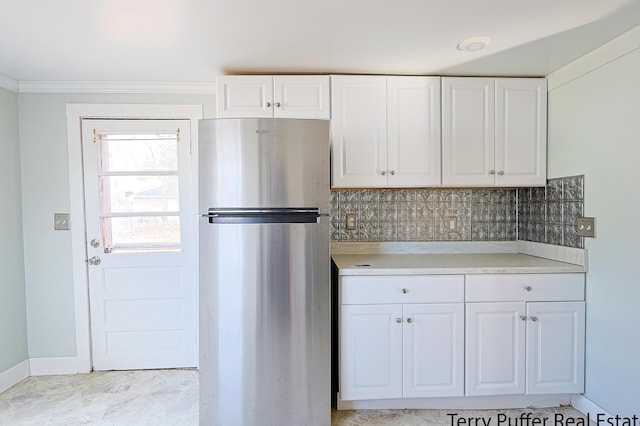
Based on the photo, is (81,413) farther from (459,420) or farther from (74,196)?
(459,420)

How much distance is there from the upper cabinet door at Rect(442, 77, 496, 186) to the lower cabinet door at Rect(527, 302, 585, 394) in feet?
3.02

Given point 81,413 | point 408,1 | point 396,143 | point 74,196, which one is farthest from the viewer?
point 74,196

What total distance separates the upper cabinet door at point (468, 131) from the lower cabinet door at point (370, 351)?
3.23 feet

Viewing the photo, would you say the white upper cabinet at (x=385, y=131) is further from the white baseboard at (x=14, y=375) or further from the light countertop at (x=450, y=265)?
the white baseboard at (x=14, y=375)

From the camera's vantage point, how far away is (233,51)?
1880 millimetres

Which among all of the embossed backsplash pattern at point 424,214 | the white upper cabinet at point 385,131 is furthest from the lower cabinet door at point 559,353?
the white upper cabinet at point 385,131

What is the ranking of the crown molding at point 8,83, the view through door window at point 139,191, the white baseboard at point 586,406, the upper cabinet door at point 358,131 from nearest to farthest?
1. the white baseboard at point 586,406
2. the upper cabinet door at point 358,131
3. the crown molding at point 8,83
4. the view through door window at point 139,191

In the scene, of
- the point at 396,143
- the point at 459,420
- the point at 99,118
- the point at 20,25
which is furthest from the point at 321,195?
the point at 99,118

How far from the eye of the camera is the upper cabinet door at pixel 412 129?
7.10 ft

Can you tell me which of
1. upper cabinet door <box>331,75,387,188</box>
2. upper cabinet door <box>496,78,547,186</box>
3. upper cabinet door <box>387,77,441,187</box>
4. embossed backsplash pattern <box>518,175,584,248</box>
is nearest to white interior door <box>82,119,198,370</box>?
upper cabinet door <box>331,75,387,188</box>

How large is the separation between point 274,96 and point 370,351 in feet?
5.53

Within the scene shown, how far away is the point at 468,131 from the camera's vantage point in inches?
85.9

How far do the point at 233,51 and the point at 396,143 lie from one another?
3.74 ft

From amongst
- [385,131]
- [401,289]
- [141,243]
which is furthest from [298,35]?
[141,243]
